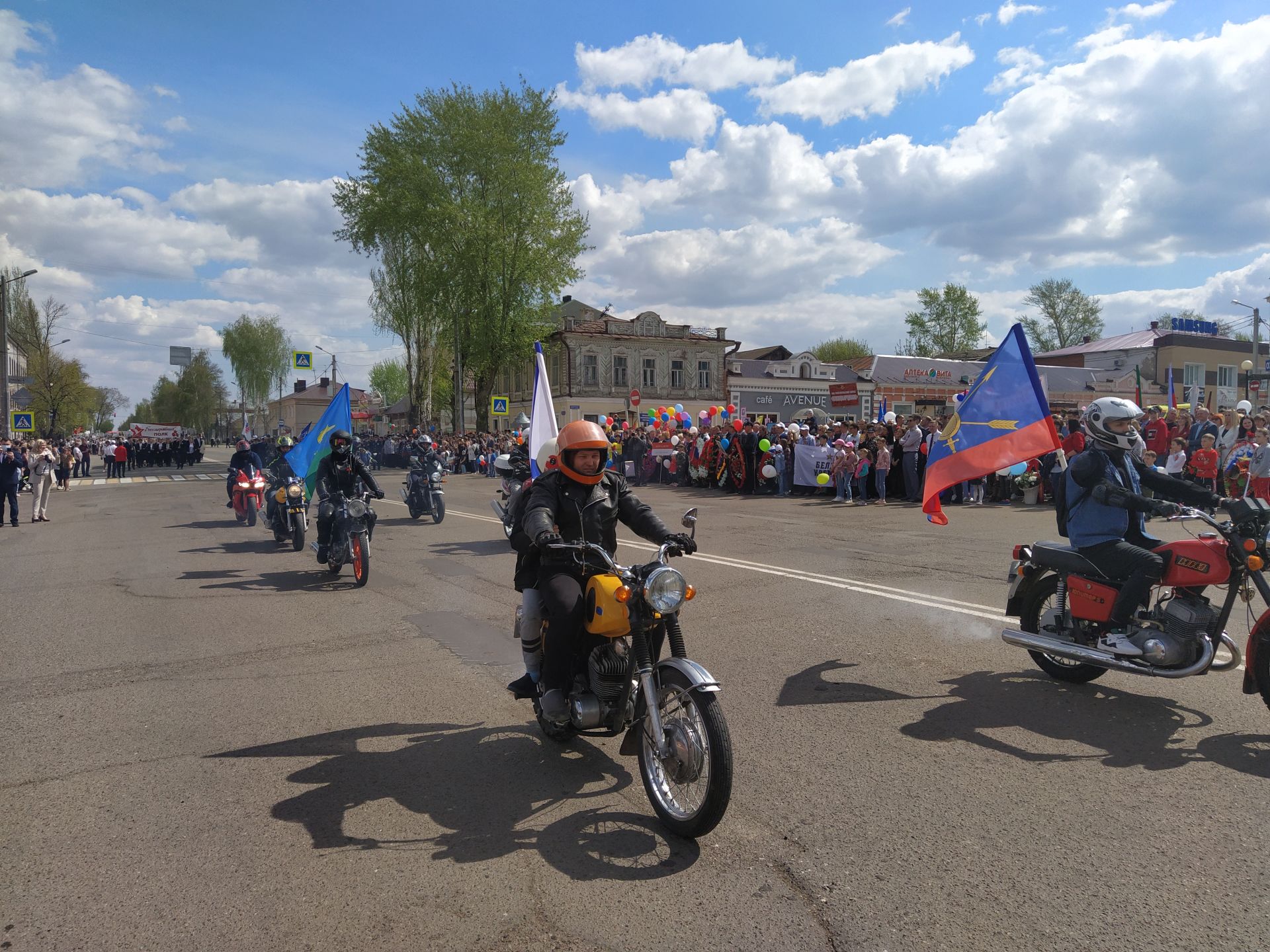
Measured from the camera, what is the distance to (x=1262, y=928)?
2.87 metres

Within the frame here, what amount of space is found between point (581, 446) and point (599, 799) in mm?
1661

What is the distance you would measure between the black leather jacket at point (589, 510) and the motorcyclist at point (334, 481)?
6418 mm

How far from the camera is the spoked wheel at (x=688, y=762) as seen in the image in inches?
135

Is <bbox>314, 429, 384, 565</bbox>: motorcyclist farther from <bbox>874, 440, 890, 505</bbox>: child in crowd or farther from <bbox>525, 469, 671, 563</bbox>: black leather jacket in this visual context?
<bbox>874, 440, 890, 505</bbox>: child in crowd

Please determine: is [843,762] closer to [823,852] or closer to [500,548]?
[823,852]

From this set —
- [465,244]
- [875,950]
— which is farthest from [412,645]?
[465,244]

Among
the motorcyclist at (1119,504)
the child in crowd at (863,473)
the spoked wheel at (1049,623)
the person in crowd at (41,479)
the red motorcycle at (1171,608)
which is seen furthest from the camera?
the person in crowd at (41,479)

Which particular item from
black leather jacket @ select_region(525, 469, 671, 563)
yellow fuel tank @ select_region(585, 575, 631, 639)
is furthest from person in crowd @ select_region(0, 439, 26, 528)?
yellow fuel tank @ select_region(585, 575, 631, 639)

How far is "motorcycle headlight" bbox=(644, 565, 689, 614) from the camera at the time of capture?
369 cm

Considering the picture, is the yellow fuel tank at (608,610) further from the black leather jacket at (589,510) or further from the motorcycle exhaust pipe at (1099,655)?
the motorcycle exhaust pipe at (1099,655)

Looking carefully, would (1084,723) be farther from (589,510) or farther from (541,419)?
(541,419)

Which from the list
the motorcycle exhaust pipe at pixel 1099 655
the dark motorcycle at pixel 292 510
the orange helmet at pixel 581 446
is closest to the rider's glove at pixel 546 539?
the orange helmet at pixel 581 446

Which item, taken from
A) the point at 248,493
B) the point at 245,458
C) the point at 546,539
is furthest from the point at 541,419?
the point at 245,458

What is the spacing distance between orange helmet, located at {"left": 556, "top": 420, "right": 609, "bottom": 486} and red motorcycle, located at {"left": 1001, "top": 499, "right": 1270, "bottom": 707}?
9.83 feet
